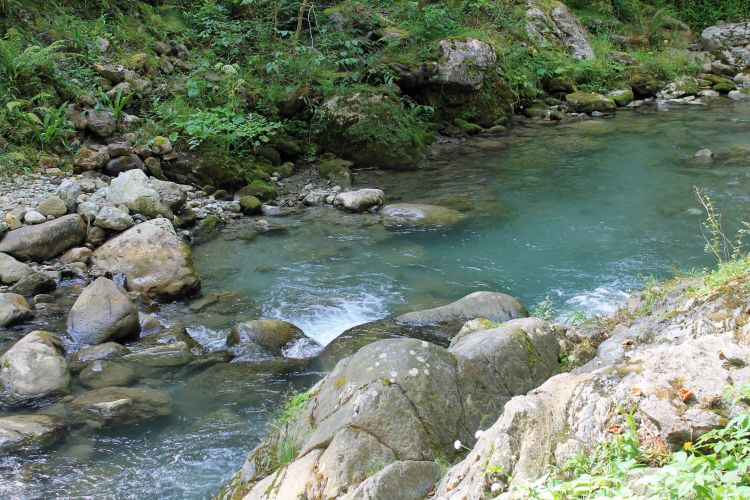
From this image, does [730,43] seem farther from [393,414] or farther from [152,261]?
[393,414]

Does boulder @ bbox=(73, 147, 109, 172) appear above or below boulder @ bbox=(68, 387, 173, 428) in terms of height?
above

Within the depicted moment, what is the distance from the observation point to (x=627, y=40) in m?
20.9

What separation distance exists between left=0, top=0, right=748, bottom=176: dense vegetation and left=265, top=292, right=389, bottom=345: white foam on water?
4.60m

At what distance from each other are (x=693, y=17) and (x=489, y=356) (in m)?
24.4

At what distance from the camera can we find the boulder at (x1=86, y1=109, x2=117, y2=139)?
995cm

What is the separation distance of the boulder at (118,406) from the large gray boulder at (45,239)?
2.93 metres

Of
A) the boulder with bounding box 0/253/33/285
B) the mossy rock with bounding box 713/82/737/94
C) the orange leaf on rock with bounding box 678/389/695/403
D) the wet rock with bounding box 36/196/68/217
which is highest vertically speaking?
the orange leaf on rock with bounding box 678/389/695/403

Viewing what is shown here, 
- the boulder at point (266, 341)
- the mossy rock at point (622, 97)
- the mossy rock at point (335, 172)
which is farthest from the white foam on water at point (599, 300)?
the mossy rock at point (622, 97)

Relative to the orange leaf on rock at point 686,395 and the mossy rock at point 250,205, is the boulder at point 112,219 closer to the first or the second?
the mossy rock at point 250,205

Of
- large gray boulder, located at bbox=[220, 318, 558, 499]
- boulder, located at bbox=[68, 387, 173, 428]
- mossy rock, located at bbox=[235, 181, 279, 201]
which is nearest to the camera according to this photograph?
large gray boulder, located at bbox=[220, 318, 558, 499]

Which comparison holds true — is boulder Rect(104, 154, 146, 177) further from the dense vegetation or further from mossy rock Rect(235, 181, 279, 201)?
mossy rock Rect(235, 181, 279, 201)

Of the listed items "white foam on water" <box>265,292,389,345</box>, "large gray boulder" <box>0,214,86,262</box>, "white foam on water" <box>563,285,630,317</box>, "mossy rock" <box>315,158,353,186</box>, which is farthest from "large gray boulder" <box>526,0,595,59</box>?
"large gray boulder" <box>0,214,86,262</box>

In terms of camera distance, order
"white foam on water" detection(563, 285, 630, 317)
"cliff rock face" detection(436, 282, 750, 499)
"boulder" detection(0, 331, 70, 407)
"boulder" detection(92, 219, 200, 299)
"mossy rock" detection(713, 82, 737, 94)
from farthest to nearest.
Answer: "mossy rock" detection(713, 82, 737, 94) < "boulder" detection(92, 219, 200, 299) < "white foam on water" detection(563, 285, 630, 317) < "boulder" detection(0, 331, 70, 407) < "cliff rock face" detection(436, 282, 750, 499)

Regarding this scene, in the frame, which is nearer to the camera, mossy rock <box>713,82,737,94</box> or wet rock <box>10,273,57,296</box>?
wet rock <box>10,273,57,296</box>
